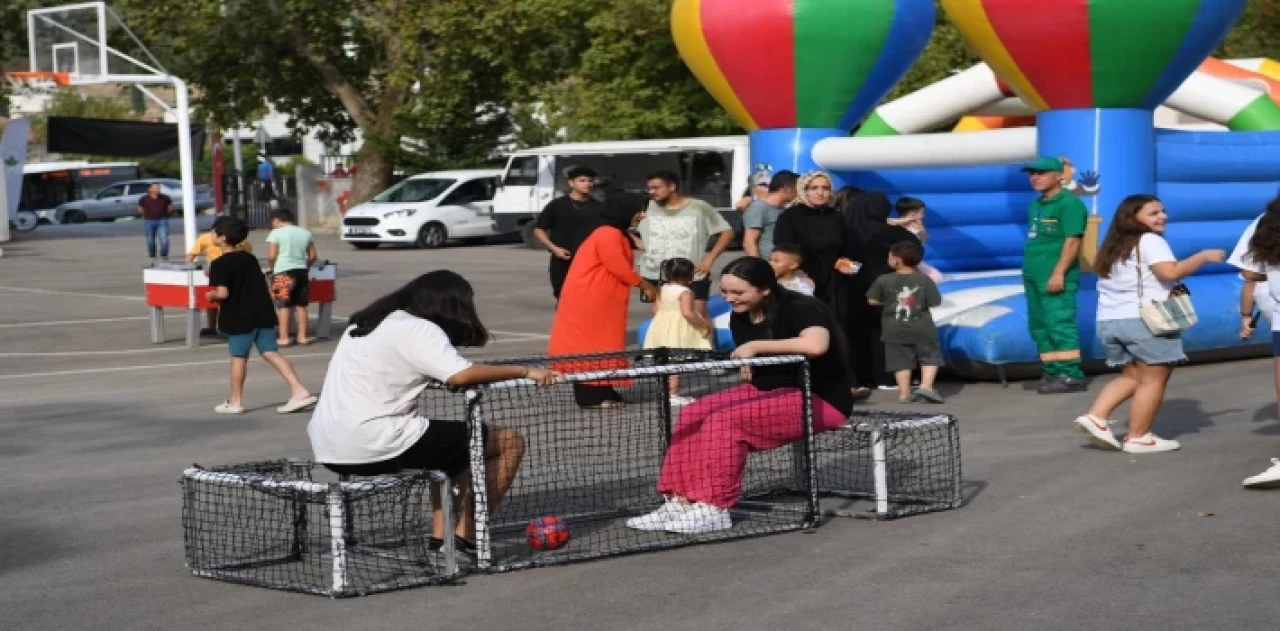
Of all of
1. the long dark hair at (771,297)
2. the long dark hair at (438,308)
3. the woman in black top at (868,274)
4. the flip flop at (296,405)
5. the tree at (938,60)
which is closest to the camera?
the long dark hair at (438,308)

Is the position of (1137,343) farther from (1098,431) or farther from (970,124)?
(970,124)

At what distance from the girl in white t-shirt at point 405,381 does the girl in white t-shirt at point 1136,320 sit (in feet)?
13.2

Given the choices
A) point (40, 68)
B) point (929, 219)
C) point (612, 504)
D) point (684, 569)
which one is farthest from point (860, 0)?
point (40, 68)

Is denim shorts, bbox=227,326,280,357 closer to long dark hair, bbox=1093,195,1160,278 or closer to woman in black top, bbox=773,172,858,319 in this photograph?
woman in black top, bbox=773,172,858,319

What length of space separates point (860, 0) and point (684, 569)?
8.95 meters

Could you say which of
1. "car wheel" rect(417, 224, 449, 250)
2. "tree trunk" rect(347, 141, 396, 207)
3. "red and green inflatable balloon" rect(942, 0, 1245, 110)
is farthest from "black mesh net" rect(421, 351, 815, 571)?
"tree trunk" rect(347, 141, 396, 207)

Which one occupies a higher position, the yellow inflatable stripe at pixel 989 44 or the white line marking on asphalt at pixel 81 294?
the yellow inflatable stripe at pixel 989 44

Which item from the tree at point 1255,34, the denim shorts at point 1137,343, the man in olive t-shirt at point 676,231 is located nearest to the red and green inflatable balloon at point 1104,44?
the man in olive t-shirt at point 676,231

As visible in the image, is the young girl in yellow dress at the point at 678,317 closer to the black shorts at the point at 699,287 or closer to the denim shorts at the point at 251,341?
the black shorts at the point at 699,287

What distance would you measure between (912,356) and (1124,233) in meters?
2.84

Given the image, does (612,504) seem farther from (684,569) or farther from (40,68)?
(40,68)

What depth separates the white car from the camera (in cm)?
3647

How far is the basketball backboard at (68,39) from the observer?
2909 centimetres

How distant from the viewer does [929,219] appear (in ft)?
54.8
